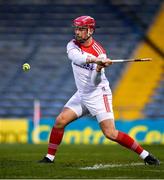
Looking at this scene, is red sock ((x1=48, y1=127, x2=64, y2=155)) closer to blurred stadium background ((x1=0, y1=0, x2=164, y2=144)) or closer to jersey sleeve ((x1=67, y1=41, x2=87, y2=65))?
jersey sleeve ((x1=67, y1=41, x2=87, y2=65))

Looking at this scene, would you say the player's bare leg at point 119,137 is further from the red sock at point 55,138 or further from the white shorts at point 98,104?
the red sock at point 55,138

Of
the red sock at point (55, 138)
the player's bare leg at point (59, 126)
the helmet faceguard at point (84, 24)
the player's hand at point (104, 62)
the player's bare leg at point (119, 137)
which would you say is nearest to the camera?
the player's hand at point (104, 62)

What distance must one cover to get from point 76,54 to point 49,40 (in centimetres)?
1767

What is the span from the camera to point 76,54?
1016cm

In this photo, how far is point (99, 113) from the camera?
1030cm

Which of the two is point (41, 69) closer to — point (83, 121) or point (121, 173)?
point (83, 121)

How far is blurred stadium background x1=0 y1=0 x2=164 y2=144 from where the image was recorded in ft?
81.3

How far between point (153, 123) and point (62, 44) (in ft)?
21.5

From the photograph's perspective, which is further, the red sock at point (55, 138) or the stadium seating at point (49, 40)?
the stadium seating at point (49, 40)

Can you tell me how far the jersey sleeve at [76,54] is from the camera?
10.1 meters

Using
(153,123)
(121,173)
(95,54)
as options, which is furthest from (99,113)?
(153,123)

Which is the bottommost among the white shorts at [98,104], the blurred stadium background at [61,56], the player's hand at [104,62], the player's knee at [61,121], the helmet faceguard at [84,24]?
the blurred stadium background at [61,56]

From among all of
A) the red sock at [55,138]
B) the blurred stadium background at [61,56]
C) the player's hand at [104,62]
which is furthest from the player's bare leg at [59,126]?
the blurred stadium background at [61,56]

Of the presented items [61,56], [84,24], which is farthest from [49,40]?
[84,24]
